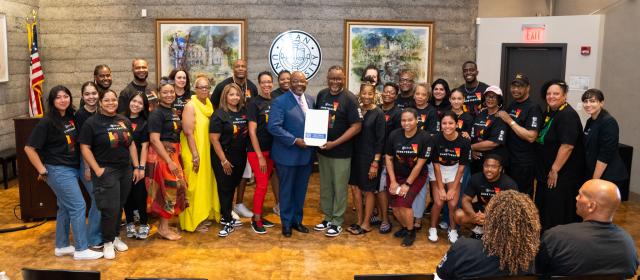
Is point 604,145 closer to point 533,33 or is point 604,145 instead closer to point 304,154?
point 304,154

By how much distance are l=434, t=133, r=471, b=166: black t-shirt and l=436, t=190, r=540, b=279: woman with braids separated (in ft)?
7.90

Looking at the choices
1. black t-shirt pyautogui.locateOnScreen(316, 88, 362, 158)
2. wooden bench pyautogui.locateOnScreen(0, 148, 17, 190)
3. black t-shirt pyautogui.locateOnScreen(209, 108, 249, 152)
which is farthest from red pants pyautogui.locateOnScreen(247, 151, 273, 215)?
wooden bench pyautogui.locateOnScreen(0, 148, 17, 190)

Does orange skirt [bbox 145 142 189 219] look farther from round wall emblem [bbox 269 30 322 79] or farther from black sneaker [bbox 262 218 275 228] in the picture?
round wall emblem [bbox 269 30 322 79]

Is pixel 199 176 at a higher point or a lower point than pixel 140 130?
lower

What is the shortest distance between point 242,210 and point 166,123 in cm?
146

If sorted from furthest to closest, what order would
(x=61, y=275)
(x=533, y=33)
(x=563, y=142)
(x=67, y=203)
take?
(x=533, y=33)
(x=563, y=142)
(x=67, y=203)
(x=61, y=275)

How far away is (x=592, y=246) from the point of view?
2.63m

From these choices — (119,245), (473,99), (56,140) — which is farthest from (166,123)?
(473,99)

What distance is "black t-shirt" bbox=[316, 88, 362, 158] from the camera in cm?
518

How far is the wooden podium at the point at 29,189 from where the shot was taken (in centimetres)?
551

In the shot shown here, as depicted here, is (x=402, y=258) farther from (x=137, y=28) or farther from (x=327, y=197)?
(x=137, y=28)

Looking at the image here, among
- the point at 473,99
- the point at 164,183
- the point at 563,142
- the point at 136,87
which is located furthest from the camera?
the point at 473,99

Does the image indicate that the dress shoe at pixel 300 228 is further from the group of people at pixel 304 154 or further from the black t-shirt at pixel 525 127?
the black t-shirt at pixel 525 127

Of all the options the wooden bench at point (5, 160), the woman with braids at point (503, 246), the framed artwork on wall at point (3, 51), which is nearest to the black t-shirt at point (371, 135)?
the woman with braids at point (503, 246)
